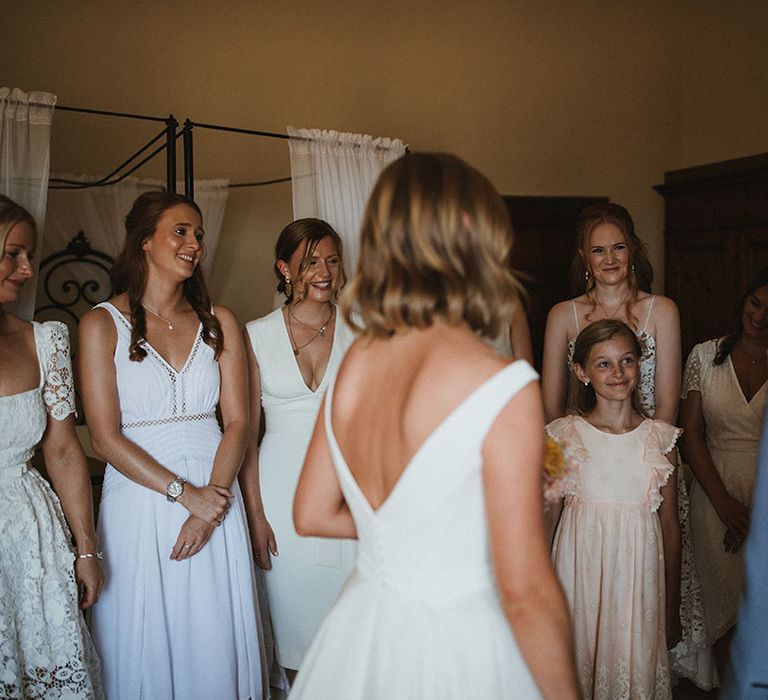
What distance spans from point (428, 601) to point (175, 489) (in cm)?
140

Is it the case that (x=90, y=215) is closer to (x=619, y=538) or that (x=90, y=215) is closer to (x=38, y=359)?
(x=38, y=359)

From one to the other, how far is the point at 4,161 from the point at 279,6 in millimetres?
3734

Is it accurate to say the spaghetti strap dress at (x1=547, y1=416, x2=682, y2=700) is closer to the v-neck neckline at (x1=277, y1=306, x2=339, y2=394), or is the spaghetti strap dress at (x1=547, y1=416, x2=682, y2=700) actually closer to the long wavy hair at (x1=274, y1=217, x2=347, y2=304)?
the v-neck neckline at (x1=277, y1=306, x2=339, y2=394)

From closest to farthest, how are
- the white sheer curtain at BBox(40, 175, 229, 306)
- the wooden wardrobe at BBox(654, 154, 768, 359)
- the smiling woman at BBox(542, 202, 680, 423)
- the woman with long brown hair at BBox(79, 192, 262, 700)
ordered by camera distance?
the woman with long brown hair at BBox(79, 192, 262, 700) < the smiling woman at BBox(542, 202, 680, 423) < the white sheer curtain at BBox(40, 175, 229, 306) < the wooden wardrobe at BBox(654, 154, 768, 359)

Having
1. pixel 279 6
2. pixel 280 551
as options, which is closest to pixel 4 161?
pixel 280 551

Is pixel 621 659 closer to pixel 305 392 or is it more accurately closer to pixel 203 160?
pixel 305 392

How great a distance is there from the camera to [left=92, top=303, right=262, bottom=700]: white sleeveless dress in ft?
8.52

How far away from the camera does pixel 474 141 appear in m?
6.72

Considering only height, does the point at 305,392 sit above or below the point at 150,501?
above

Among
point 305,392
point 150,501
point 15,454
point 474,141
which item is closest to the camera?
point 15,454

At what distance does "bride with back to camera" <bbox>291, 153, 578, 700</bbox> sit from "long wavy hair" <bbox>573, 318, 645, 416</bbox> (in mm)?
1679

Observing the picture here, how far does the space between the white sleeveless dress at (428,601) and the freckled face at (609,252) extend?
81.2 inches

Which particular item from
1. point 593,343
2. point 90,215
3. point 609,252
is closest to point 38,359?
point 593,343

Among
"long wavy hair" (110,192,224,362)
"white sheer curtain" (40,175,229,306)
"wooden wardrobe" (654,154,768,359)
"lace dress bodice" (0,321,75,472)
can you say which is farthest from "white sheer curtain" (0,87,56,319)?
"wooden wardrobe" (654,154,768,359)
